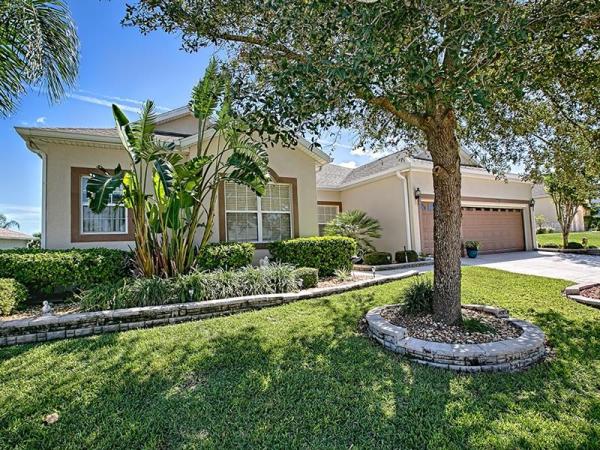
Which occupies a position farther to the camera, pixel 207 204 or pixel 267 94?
pixel 207 204

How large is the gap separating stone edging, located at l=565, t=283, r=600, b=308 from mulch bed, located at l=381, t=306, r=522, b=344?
3037 millimetres

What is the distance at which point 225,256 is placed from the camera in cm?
873

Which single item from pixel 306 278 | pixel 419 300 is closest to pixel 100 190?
pixel 306 278

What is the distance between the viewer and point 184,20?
241 inches

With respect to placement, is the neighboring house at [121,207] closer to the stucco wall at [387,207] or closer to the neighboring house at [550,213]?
the stucco wall at [387,207]

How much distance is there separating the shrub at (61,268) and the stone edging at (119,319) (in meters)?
1.78

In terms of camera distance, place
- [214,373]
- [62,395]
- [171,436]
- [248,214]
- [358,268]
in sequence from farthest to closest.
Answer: [358,268], [248,214], [214,373], [62,395], [171,436]

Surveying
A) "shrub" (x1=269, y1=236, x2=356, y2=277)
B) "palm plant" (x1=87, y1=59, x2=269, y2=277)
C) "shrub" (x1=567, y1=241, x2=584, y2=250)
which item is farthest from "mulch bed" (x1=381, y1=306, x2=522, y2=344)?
"shrub" (x1=567, y1=241, x2=584, y2=250)

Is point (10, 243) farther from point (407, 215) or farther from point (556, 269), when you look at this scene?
point (556, 269)

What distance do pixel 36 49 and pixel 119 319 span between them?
202 inches

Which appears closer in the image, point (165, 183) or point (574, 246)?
point (165, 183)

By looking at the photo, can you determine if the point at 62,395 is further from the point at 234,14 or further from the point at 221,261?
the point at 234,14

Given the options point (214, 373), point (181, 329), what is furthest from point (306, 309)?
point (214, 373)

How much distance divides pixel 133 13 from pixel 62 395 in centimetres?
665
